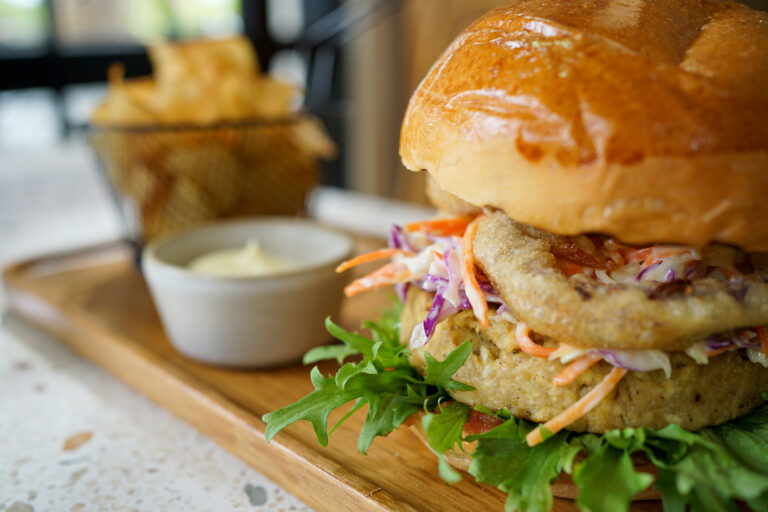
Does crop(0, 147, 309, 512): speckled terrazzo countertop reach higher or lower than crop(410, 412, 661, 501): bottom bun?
lower

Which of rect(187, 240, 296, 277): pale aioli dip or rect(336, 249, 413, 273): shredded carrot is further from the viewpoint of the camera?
rect(187, 240, 296, 277): pale aioli dip

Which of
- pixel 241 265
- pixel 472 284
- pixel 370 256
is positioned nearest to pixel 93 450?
pixel 241 265

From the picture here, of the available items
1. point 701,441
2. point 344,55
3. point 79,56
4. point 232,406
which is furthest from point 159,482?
point 344,55

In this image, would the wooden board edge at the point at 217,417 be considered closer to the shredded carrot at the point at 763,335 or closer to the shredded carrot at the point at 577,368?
the shredded carrot at the point at 577,368

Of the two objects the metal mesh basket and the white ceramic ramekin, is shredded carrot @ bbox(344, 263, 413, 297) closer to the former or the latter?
the white ceramic ramekin

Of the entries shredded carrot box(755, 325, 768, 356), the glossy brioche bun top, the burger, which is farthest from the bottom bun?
the glossy brioche bun top

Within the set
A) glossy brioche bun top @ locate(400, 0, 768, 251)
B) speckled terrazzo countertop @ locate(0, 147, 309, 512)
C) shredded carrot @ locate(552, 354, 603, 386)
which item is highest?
glossy brioche bun top @ locate(400, 0, 768, 251)
